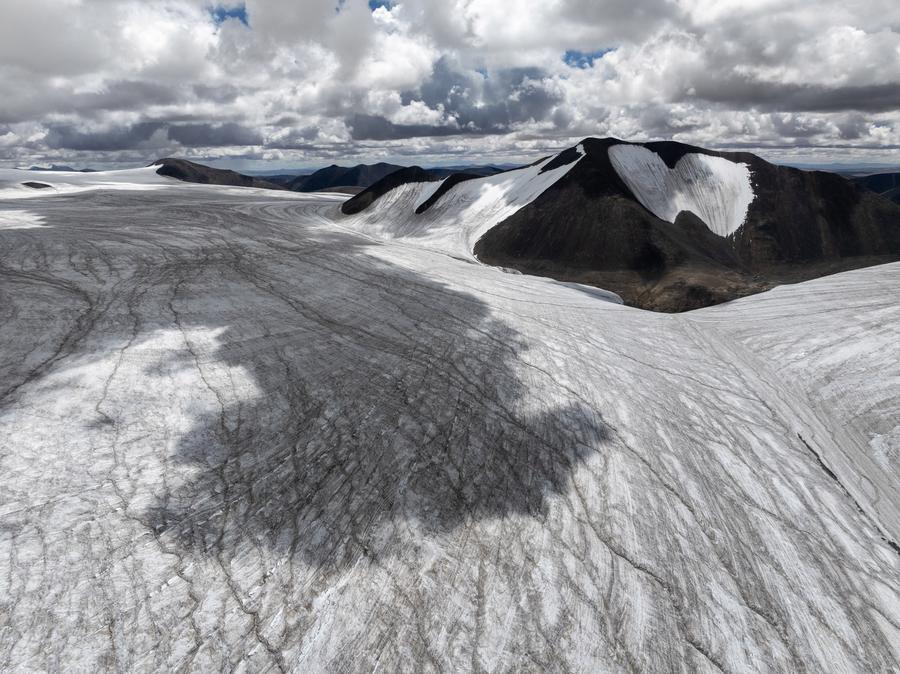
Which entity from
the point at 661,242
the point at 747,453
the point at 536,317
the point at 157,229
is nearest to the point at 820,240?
the point at 661,242

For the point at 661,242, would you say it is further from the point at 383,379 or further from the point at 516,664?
the point at 516,664

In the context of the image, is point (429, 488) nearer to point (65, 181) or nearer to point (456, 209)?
point (456, 209)

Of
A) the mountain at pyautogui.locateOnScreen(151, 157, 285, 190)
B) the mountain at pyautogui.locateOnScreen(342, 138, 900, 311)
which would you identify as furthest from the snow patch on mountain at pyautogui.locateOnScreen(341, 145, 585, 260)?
the mountain at pyautogui.locateOnScreen(151, 157, 285, 190)

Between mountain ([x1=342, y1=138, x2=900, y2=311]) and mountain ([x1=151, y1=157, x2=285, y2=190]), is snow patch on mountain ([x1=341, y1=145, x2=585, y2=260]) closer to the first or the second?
mountain ([x1=342, y1=138, x2=900, y2=311])

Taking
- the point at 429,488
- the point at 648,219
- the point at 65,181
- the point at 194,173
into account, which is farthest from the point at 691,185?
the point at 194,173

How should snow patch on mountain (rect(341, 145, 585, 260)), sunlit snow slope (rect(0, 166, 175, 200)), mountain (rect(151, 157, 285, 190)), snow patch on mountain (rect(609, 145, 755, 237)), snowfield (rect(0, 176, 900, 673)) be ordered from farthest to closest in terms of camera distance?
mountain (rect(151, 157, 285, 190))
sunlit snow slope (rect(0, 166, 175, 200))
snow patch on mountain (rect(609, 145, 755, 237))
snow patch on mountain (rect(341, 145, 585, 260))
snowfield (rect(0, 176, 900, 673))
